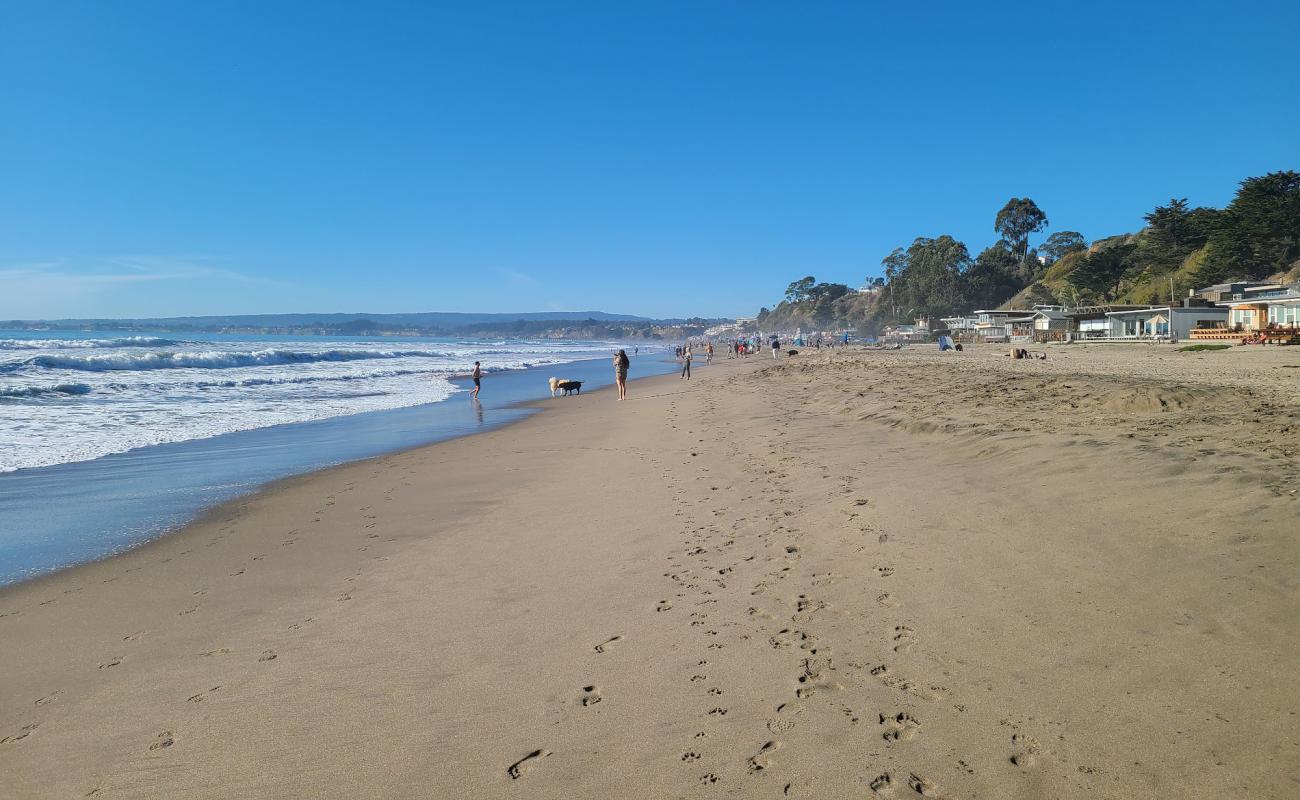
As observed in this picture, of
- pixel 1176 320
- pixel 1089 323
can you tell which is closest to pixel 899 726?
→ pixel 1176 320

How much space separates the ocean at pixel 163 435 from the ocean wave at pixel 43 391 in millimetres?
50

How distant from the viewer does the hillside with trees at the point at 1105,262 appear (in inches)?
2023

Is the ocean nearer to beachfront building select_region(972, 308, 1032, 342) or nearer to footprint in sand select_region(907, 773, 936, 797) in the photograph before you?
footprint in sand select_region(907, 773, 936, 797)

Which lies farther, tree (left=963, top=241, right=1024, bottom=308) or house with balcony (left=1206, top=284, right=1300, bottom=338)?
tree (left=963, top=241, right=1024, bottom=308)

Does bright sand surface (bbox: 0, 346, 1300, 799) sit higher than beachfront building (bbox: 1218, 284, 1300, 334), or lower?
lower

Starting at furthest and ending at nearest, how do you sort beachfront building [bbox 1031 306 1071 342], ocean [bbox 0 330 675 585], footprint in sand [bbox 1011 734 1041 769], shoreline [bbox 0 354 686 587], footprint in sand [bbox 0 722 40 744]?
beachfront building [bbox 1031 306 1071 342], ocean [bbox 0 330 675 585], shoreline [bbox 0 354 686 587], footprint in sand [bbox 0 722 40 744], footprint in sand [bbox 1011 734 1041 769]

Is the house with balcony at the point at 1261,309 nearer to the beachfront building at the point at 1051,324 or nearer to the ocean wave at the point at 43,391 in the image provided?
the beachfront building at the point at 1051,324

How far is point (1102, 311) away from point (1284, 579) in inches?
2191

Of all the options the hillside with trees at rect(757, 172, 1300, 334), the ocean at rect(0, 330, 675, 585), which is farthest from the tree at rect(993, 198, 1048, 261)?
the ocean at rect(0, 330, 675, 585)

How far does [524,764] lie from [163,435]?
1477cm

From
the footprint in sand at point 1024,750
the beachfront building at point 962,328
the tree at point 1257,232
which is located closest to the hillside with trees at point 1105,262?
the tree at point 1257,232

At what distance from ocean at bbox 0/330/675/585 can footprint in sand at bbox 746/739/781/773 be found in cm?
658

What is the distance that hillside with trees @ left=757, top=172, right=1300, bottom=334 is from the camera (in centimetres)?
5138

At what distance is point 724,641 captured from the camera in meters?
4.05
